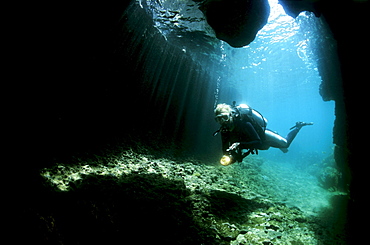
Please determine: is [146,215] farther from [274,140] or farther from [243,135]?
[274,140]

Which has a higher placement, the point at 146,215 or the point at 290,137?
the point at 290,137

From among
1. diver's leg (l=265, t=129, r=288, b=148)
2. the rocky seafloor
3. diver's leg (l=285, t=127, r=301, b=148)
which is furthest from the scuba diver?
diver's leg (l=285, t=127, r=301, b=148)

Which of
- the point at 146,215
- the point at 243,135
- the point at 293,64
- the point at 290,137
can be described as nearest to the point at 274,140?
the point at 290,137

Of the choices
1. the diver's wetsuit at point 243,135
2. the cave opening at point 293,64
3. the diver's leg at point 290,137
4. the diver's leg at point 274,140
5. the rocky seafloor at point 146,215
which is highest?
the cave opening at point 293,64

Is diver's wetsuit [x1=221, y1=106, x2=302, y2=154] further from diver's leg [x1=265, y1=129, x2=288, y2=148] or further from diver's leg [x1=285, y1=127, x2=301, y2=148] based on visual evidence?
diver's leg [x1=285, y1=127, x2=301, y2=148]

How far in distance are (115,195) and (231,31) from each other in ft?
18.2

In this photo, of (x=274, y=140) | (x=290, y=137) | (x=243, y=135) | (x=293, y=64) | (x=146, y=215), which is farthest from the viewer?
(x=293, y=64)

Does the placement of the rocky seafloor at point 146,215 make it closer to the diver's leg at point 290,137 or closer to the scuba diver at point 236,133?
the scuba diver at point 236,133

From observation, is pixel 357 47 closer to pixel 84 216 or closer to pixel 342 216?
pixel 342 216

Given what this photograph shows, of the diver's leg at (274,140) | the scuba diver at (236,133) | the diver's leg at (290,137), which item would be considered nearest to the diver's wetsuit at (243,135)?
the scuba diver at (236,133)

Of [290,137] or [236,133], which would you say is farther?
[290,137]

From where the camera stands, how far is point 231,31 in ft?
17.2

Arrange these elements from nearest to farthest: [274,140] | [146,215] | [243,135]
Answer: [146,215] < [243,135] < [274,140]

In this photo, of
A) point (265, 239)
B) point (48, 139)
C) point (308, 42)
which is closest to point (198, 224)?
point (265, 239)
